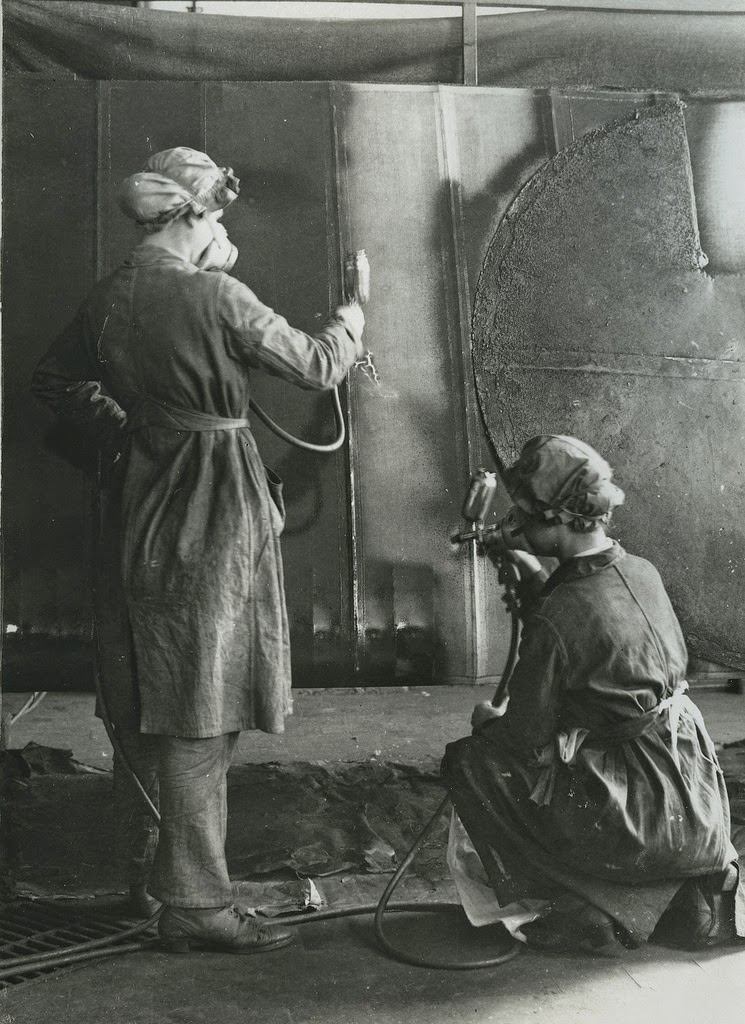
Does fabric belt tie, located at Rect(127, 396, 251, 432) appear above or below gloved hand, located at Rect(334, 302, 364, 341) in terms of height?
below

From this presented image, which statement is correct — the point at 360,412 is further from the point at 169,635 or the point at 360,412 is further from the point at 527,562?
the point at 169,635

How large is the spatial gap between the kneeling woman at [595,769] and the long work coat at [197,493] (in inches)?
21.7

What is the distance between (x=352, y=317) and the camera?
2.68 meters

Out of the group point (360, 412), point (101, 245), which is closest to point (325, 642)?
point (360, 412)

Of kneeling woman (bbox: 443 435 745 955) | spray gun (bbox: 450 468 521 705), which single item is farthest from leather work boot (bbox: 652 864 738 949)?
spray gun (bbox: 450 468 521 705)

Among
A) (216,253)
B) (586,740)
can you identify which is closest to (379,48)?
(216,253)

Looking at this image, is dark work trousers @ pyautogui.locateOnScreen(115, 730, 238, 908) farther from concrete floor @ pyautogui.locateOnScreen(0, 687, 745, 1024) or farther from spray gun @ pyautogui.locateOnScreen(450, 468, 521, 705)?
spray gun @ pyautogui.locateOnScreen(450, 468, 521, 705)

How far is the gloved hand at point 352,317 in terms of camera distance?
8.75 ft

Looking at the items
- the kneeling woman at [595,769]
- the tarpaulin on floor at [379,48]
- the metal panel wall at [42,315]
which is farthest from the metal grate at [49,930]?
the tarpaulin on floor at [379,48]

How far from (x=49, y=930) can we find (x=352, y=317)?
1.68m

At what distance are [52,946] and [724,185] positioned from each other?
9.71ft

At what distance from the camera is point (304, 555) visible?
127 inches

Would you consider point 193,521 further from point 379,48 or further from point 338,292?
point 379,48

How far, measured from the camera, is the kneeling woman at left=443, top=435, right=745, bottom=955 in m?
2.43
